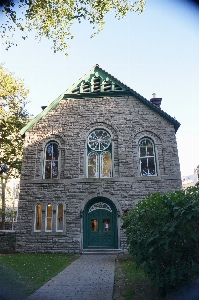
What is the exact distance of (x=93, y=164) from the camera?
14039mm

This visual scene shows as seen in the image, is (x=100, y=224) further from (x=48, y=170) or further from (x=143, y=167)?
(x=48, y=170)

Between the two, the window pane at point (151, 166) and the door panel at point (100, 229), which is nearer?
the door panel at point (100, 229)

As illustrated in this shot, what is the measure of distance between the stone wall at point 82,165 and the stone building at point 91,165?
50 millimetres

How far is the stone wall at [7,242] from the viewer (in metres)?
12.9

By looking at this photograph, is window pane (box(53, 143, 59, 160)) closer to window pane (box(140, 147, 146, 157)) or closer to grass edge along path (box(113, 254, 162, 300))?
window pane (box(140, 147, 146, 157))

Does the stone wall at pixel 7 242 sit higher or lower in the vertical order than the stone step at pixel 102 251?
higher

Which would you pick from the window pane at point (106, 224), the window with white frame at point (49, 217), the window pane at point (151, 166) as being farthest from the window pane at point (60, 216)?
the window pane at point (151, 166)

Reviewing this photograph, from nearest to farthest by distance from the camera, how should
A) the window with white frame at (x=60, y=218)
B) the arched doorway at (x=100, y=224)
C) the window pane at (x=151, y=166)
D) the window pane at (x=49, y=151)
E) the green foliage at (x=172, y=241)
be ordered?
the green foliage at (x=172, y=241)
the arched doorway at (x=100, y=224)
the window with white frame at (x=60, y=218)
the window pane at (x=151, y=166)
the window pane at (x=49, y=151)

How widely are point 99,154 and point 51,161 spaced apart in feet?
9.29

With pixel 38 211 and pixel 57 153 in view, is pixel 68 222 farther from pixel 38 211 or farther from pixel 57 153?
pixel 57 153

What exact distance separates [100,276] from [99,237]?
608 cm

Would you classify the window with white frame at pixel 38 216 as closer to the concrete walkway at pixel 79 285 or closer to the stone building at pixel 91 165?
the stone building at pixel 91 165

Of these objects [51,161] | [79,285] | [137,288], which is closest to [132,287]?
[137,288]

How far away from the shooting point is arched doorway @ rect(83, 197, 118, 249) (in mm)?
12930
